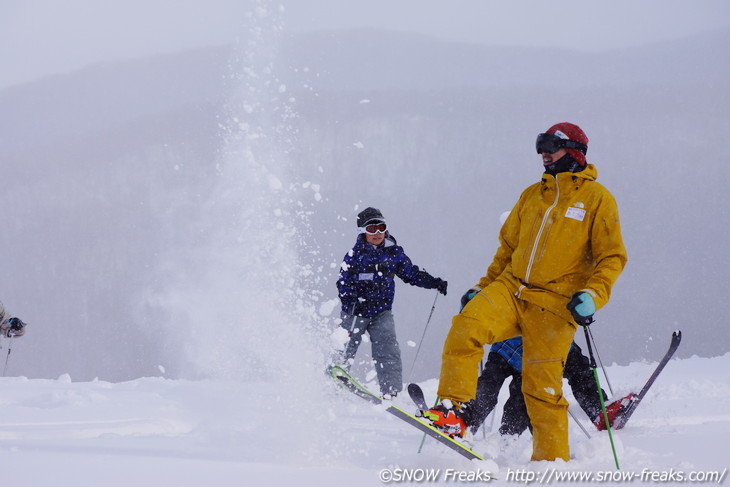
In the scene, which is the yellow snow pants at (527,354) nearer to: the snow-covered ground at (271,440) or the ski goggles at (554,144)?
the snow-covered ground at (271,440)

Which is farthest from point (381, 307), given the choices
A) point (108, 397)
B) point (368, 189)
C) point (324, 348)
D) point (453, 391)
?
point (368, 189)

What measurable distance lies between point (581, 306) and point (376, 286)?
9.82 feet

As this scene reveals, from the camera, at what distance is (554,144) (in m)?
3.13

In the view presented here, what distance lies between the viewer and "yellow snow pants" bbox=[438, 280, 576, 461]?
2.95 metres

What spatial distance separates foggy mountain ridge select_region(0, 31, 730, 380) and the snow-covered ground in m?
44.0

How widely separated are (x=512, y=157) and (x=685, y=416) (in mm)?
62926

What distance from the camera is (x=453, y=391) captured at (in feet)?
9.62

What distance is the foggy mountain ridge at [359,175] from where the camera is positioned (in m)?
53.7

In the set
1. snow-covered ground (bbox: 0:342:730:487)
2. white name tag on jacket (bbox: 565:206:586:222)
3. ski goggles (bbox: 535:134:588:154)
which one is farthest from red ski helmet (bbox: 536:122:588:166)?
snow-covered ground (bbox: 0:342:730:487)

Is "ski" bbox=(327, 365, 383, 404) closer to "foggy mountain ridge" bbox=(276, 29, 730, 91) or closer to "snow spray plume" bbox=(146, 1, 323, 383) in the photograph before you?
"snow spray plume" bbox=(146, 1, 323, 383)

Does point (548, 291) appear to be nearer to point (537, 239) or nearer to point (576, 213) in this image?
point (537, 239)

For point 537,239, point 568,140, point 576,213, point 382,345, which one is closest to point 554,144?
point 568,140

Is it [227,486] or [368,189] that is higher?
[368,189]

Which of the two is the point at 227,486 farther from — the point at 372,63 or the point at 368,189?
the point at 372,63
